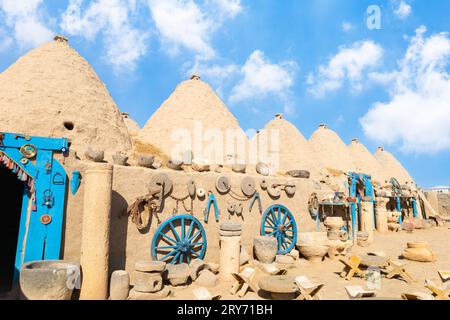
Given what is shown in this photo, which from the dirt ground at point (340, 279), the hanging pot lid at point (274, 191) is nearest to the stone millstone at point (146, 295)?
the dirt ground at point (340, 279)

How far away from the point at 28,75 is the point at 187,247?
782cm

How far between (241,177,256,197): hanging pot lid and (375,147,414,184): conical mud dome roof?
29.9 m

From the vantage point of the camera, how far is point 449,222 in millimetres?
20672

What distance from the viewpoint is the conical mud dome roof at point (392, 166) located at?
33188 mm

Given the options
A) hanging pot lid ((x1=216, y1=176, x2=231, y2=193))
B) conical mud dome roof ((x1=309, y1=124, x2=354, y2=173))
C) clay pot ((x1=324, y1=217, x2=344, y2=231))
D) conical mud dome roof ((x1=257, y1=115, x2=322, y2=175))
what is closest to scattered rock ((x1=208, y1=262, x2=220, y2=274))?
hanging pot lid ((x1=216, y1=176, x2=231, y2=193))

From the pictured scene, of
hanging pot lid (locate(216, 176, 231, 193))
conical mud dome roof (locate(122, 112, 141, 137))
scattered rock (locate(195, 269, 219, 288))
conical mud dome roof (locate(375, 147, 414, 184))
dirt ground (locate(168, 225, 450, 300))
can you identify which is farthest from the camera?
conical mud dome roof (locate(375, 147, 414, 184))

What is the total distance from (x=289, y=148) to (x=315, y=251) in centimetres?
1413

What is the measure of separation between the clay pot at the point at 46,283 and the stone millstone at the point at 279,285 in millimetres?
3235

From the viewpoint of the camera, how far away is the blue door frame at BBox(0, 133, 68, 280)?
5133 millimetres

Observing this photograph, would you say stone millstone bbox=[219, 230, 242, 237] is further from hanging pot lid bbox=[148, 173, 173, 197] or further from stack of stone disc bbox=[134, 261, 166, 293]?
stack of stone disc bbox=[134, 261, 166, 293]

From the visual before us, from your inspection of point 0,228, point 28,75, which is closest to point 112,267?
point 0,228

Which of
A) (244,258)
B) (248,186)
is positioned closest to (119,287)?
(244,258)

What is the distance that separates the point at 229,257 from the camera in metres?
6.84
